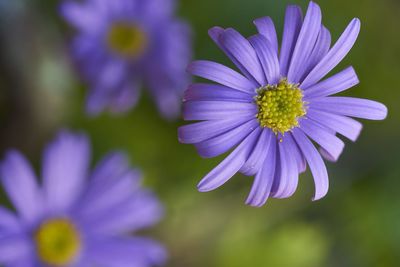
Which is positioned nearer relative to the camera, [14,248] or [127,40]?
[14,248]

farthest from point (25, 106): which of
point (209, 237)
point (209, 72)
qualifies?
point (209, 72)

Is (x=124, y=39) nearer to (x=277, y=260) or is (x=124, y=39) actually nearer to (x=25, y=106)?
(x=25, y=106)

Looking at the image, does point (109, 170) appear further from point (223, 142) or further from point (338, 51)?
point (338, 51)

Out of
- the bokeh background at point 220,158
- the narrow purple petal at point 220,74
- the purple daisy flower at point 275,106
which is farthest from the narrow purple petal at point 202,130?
the bokeh background at point 220,158

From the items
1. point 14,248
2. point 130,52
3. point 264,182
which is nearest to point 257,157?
point 264,182

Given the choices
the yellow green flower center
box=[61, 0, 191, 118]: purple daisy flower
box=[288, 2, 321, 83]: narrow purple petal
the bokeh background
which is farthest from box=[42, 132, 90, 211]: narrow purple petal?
box=[288, 2, 321, 83]: narrow purple petal

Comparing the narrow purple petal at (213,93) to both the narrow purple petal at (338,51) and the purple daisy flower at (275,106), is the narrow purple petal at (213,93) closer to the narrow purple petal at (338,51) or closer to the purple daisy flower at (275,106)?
the purple daisy flower at (275,106)

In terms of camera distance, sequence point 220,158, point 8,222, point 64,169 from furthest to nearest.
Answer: point 220,158 → point 64,169 → point 8,222

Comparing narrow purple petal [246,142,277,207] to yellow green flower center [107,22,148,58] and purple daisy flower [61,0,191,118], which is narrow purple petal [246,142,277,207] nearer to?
purple daisy flower [61,0,191,118]
